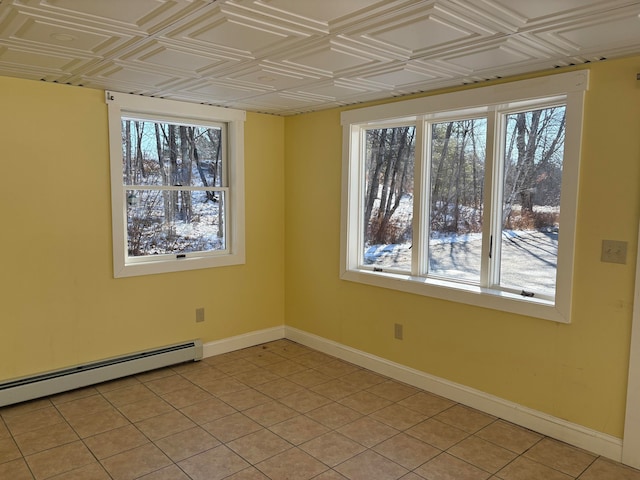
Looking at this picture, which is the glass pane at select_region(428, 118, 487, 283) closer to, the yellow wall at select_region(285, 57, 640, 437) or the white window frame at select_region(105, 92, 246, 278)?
the yellow wall at select_region(285, 57, 640, 437)

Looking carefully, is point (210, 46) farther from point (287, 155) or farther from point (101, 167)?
point (287, 155)

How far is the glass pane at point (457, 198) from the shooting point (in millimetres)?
3439

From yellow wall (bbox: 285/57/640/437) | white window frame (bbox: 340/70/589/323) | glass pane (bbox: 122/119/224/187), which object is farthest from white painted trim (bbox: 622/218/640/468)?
glass pane (bbox: 122/119/224/187)

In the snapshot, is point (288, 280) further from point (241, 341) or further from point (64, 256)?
point (64, 256)

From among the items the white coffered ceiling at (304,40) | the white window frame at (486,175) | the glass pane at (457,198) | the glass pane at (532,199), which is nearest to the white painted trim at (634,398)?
the white window frame at (486,175)

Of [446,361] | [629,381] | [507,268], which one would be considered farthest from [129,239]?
[629,381]

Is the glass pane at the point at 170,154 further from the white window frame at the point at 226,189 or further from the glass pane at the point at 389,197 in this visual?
the glass pane at the point at 389,197

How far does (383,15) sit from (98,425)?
9.69 feet

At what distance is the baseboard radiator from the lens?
3.27 m

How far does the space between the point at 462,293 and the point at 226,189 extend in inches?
92.8

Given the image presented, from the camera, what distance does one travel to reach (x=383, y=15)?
6.60 feet

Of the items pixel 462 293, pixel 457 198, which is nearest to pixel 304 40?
pixel 457 198

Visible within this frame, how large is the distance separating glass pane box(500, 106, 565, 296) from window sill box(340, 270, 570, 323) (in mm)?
154

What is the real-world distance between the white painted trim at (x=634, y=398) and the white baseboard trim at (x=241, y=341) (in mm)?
3107
